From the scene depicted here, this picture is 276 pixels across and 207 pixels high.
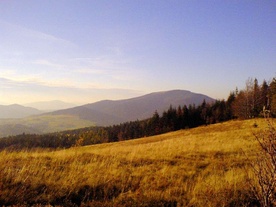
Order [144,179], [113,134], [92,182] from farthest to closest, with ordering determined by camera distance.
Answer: [113,134]
[144,179]
[92,182]

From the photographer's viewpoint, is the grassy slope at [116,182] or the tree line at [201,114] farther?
the tree line at [201,114]

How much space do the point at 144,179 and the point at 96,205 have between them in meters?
2.28

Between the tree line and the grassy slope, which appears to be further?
the tree line

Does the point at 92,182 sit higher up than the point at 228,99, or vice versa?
the point at 228,99

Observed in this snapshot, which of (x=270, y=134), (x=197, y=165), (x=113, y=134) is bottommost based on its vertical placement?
(x=113, y=134)

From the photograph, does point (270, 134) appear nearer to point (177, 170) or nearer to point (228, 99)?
point (177, 170)

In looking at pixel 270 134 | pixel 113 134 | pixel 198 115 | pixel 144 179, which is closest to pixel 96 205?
pixel 144 179

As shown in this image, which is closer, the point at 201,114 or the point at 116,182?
the point at 116,182

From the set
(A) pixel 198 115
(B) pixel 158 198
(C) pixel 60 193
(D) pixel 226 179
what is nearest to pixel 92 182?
(C) pixel 60 193

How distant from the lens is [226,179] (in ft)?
25.9

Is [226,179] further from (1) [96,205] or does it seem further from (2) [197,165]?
(1) [96,205]

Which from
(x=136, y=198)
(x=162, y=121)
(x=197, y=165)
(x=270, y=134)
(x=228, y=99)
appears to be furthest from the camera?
(x=162, y=121)

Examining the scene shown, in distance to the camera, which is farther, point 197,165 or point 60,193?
point 197,165

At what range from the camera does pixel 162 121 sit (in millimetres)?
90188
